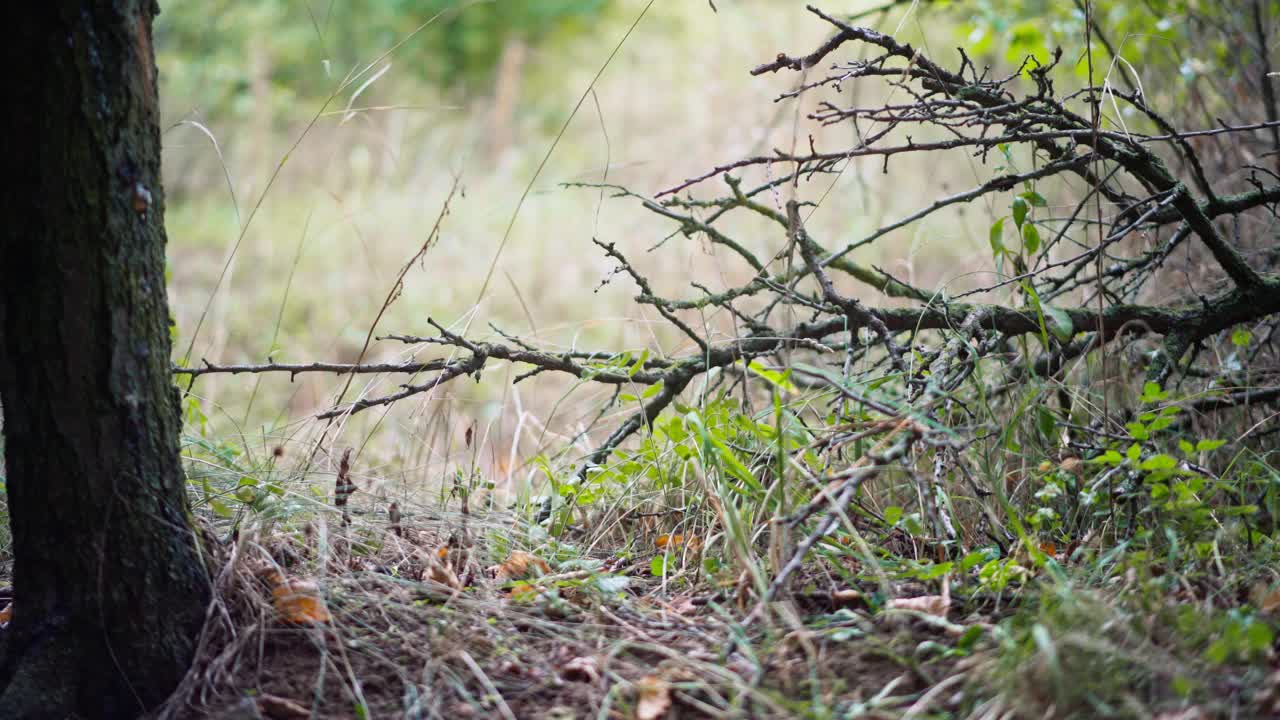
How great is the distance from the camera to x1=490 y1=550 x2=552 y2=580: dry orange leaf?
1761 mm

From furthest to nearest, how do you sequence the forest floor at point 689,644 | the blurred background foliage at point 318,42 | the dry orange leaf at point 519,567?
the blurred background foliage at point 318,42 < the dry orange leaf at point 519,567 < the forest floor at point 689,644

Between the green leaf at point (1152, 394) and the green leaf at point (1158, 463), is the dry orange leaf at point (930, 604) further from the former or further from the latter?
the green leaf at point (1152, 394)

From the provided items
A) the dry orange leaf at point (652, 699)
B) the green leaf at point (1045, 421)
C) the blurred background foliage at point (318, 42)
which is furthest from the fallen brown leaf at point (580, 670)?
the blurred background foliage at point (318, 42)

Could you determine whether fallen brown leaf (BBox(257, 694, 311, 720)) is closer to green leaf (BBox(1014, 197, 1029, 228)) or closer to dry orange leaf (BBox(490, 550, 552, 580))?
dry orange leaf (BBox(490, 550, 552, 580))

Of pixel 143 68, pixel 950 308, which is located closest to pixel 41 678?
pixel 143 68

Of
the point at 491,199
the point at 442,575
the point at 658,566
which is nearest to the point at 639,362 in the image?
the point at 658,566

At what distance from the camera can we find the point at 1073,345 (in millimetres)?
2301

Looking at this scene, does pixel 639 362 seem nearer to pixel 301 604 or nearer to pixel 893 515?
pixel 893 515

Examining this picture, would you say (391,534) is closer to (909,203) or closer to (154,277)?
(154,277)

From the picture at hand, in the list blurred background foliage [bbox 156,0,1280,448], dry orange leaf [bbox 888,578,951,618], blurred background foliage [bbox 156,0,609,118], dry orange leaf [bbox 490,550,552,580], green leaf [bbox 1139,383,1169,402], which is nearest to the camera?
dry orange leaf [bbox 888,578,951,618]

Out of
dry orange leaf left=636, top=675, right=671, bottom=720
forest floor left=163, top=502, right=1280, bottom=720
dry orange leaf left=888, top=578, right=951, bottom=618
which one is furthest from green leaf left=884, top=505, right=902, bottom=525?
dry orange leaf left=636, top=675, right=671, bottom=720

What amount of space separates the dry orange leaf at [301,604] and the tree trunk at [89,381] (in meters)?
0.12

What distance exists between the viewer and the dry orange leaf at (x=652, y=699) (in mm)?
1245

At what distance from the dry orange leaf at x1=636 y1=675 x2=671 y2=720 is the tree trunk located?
737 millimetres
